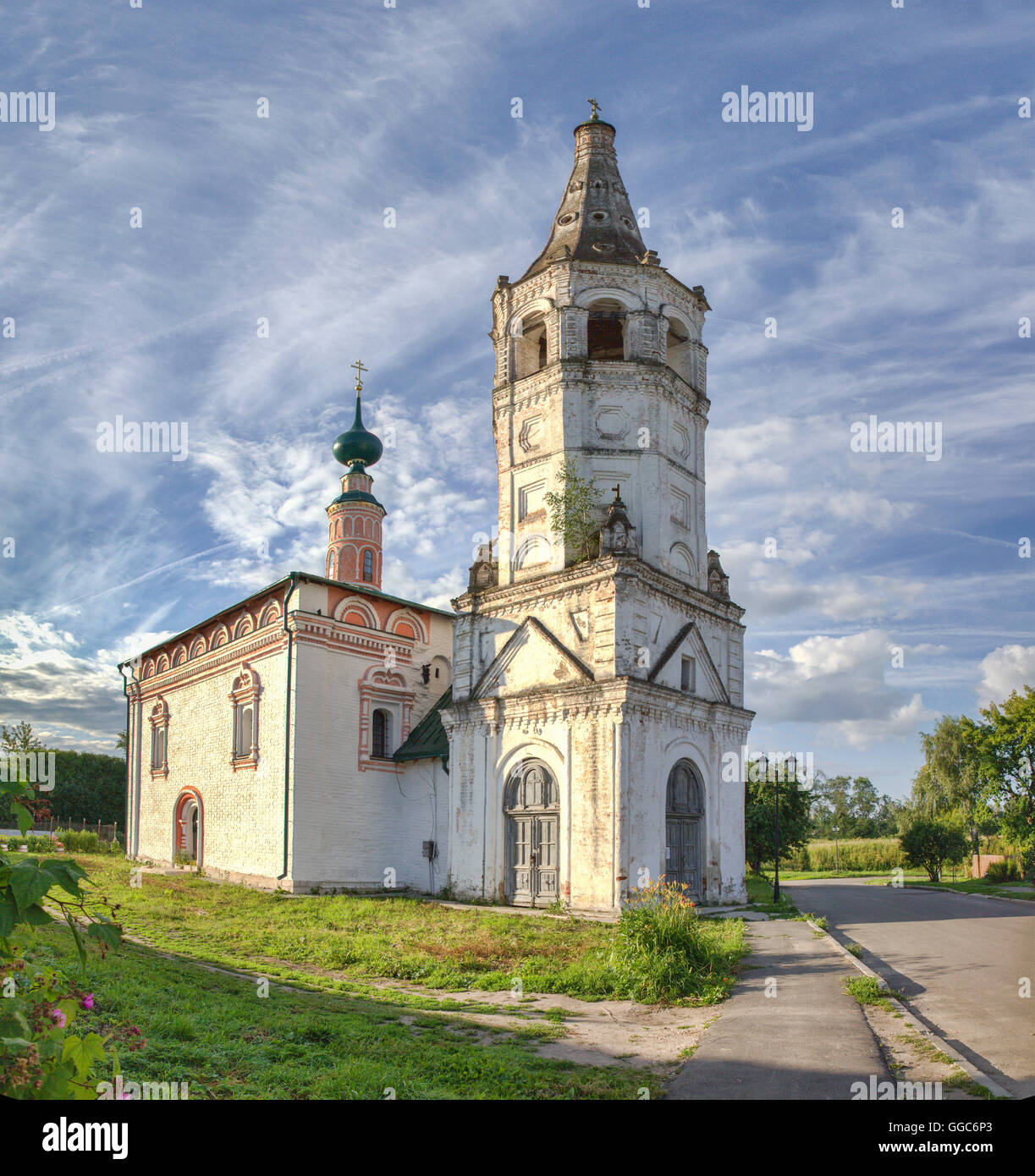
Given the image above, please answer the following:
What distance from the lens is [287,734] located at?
908 inches

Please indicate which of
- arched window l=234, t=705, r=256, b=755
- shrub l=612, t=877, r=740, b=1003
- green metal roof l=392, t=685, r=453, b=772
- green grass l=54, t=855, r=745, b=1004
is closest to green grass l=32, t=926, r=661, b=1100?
shrub l=612, t=877, r=740, b=1003

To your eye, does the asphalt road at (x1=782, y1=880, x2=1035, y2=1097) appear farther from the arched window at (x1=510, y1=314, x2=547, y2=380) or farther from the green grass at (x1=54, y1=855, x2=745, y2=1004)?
the arched window at (x1=510, y1=314, x2=547, y2=380)

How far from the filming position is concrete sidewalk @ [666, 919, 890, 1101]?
21.0 ft

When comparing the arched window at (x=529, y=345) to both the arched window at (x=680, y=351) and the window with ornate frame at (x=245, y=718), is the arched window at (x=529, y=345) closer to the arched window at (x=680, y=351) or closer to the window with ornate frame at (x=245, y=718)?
the arched window at (x=680, y=351)

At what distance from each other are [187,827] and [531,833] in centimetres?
1414

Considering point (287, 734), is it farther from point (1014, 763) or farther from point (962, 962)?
point (1014, 763)

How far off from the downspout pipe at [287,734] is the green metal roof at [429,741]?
3113 mm

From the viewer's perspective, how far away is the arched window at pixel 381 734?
24906 millimetres

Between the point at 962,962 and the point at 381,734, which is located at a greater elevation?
the point at 381,734

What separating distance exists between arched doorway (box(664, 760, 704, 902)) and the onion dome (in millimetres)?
18814

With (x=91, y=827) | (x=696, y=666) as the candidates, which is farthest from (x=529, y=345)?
(x=91, y=827)

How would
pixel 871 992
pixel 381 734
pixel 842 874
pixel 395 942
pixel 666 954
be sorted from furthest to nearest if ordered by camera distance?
pixel 842 874, pixel 381 734, pixel 395 942, pixel 666 954, pixel 871 992

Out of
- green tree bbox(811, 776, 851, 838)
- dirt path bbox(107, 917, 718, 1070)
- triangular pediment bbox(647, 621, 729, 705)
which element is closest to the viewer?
dirt path bbox(107, 917, 718, 1070)

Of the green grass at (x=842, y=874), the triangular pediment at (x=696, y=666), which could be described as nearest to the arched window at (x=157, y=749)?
the triangular pediment at (x=696, y=666)
